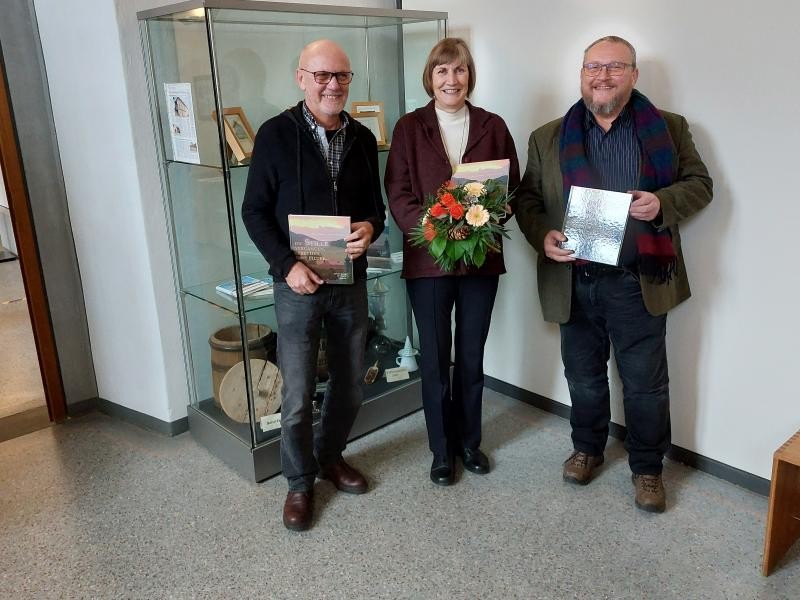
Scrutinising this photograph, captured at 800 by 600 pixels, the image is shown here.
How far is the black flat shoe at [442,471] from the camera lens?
8.64 ft

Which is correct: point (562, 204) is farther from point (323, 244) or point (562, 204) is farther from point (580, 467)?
point (580, 467)

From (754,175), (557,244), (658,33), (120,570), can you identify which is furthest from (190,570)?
(658,33)

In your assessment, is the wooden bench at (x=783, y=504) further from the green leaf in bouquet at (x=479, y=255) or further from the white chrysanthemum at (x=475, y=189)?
the white chrysanthemum at (x=475, y=189)

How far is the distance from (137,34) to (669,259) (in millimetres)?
2139

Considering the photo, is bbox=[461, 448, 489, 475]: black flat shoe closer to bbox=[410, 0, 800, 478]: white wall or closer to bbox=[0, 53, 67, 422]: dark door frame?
bbox=[410, 0, 800, 478]: white wall

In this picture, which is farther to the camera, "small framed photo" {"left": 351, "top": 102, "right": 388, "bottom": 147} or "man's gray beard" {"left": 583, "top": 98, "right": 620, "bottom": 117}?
"small framed photo" {"left": 351, "top": 102, "right": 388, "bottom": 147}

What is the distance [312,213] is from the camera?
223 cm

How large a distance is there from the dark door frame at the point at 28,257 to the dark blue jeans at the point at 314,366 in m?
1.39

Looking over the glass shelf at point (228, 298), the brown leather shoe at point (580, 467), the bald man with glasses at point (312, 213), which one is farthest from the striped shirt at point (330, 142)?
the brown leather shoe at point (580, 467)

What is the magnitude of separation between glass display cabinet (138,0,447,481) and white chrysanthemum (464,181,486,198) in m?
0.84

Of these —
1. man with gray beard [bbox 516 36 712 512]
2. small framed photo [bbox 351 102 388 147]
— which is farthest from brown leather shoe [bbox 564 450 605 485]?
small framed photo [bbox 351 102 388 147]

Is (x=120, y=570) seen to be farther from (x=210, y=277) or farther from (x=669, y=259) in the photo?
(x=669, y=259)

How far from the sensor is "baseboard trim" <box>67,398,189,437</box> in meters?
3.08

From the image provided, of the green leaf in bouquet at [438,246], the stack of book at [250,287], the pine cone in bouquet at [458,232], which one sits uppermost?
the pine cone in bouquet at [458,232]
